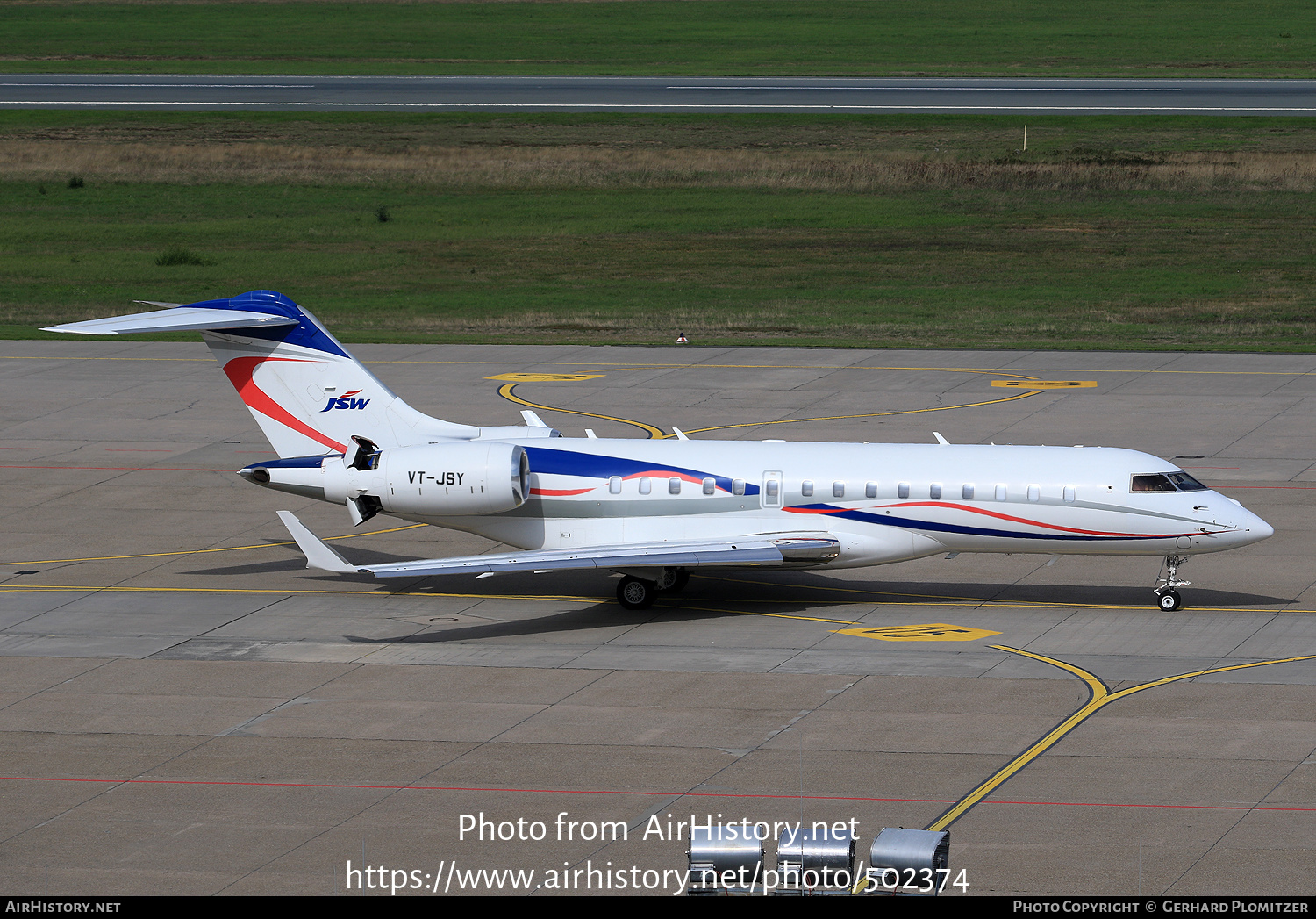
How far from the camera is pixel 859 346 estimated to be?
59250 millimetres

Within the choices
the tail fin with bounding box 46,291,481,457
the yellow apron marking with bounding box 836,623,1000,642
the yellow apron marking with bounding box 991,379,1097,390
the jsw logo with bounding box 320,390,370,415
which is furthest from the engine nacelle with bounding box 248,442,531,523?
the yellow apron marking with bounding box 991,379,1097,390

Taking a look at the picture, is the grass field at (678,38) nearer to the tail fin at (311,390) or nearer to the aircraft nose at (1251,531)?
the tail fin at (311,390)

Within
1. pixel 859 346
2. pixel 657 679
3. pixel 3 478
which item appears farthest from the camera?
pixel 859 346

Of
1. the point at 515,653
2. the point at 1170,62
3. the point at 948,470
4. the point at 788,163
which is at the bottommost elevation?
the point at 515,653

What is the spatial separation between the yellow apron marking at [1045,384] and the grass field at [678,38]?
7637 centimetres

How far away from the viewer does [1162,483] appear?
105 ft

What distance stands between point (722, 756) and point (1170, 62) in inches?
4539

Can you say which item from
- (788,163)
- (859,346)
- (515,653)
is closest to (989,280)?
(859,346)

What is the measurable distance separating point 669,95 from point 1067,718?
94.2m

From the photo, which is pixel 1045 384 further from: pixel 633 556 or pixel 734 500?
pixel 633 556

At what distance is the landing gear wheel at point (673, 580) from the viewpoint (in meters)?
33.7

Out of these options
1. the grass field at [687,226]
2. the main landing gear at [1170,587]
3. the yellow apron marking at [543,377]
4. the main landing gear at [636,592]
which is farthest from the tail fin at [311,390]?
the grass field at [687,226]

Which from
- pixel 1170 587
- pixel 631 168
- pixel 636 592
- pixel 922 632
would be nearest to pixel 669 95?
pixel 631 168

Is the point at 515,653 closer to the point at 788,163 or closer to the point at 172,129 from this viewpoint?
the point at 788,163
